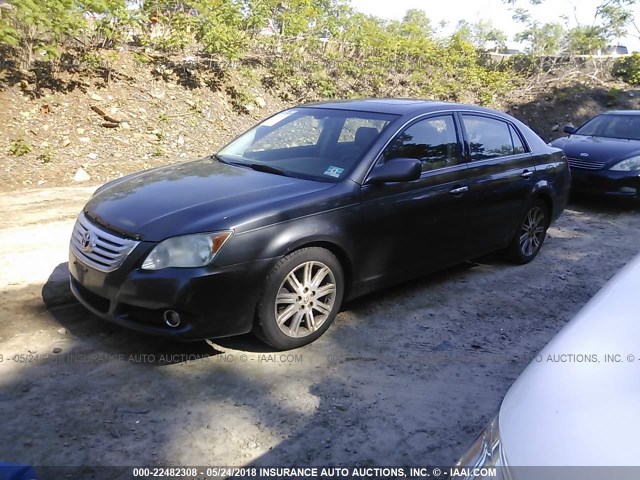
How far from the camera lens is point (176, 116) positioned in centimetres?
1087

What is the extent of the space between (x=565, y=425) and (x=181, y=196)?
114 inches

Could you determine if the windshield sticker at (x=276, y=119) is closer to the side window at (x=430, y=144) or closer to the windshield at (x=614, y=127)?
the side window at (x=430, y=144)

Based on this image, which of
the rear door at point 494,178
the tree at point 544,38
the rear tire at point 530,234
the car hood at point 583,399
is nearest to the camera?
the car hood at point 583,399

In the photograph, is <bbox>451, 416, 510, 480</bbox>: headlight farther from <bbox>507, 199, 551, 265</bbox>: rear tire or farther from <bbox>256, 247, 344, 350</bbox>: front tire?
<bbox>507, 199, 551, 265</bbox>: rear tire

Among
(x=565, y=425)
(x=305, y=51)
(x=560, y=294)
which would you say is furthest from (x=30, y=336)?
(x=305, y=51)

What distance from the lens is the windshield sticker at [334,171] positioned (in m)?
4.10

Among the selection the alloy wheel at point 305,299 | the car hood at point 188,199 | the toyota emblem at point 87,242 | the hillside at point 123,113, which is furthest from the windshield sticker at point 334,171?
the hillside at point 123,113

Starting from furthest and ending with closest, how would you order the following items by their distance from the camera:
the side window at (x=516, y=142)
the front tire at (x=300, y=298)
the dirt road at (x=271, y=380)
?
1. the side window at (x=516, y=142)
2. the front tire at (x=300, y=298)
3. the dirt road at (x=271, y=380)

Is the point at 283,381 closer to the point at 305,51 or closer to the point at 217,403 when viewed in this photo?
the point at 217,403

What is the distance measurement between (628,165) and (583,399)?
798 cm

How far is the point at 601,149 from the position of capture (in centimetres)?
870

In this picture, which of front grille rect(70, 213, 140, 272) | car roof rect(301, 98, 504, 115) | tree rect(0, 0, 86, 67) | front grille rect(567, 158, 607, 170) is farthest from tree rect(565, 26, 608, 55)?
front grille rect(70, 213, 140, 272)

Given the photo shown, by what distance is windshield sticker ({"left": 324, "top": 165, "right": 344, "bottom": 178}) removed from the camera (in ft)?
13.4

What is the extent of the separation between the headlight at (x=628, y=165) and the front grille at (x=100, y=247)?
7.51m
